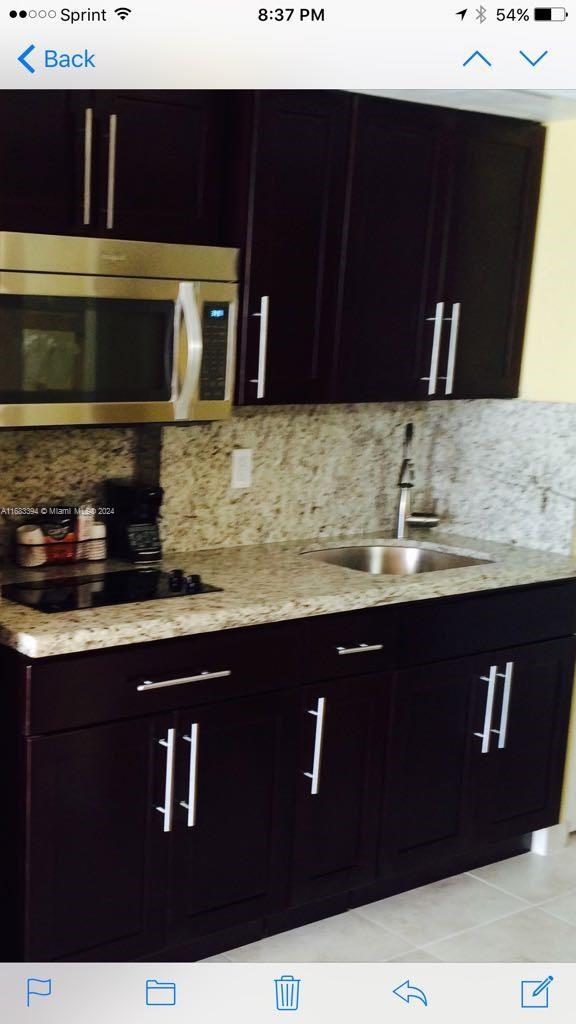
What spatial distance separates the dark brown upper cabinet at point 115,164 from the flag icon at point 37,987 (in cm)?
141

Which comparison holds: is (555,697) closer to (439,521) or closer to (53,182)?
(439,521)

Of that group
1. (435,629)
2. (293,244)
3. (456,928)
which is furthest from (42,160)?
(456,928)

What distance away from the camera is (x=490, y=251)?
3.24 m

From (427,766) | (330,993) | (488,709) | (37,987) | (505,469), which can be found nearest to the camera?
(330,993)

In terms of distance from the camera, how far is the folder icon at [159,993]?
5.23ft

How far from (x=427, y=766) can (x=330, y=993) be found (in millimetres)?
1443

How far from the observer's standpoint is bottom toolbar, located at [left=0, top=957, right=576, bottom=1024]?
1578 millimetres

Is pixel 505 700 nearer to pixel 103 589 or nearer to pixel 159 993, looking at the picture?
pixel 103 589

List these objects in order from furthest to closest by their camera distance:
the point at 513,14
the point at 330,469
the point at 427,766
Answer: the point at 330,469 < the point at 427,766 < the point at 513,14

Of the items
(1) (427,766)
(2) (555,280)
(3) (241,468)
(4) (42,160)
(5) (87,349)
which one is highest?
(4) (42,160)

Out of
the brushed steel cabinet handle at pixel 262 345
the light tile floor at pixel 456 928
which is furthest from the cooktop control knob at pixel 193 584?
the light tile floor at pixel 456 928

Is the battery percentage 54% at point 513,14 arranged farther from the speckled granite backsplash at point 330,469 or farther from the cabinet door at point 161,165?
the speckled granite backsplash at point 330,469

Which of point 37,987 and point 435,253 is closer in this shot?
point 37,987

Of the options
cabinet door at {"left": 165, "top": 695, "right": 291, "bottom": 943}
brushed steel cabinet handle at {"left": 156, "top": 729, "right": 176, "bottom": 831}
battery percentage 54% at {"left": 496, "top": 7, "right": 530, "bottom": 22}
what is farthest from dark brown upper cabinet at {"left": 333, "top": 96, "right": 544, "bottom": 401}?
battery percentage 54% at {"left": 496, "top": 7, "right": 530, "bottom": 22}
